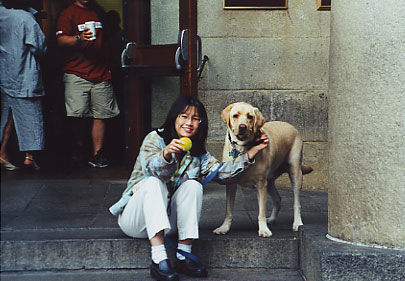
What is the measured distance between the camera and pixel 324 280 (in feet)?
10.8

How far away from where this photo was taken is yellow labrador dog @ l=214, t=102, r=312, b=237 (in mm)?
3869

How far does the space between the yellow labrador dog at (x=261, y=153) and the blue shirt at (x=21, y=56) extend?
199cm

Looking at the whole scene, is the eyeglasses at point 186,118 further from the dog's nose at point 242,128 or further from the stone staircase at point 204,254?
the stone staircase at point 204,254

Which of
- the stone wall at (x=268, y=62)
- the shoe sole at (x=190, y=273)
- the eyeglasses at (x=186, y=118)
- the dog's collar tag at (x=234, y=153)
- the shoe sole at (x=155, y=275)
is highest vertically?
the stone wall at (x=268, y=62)

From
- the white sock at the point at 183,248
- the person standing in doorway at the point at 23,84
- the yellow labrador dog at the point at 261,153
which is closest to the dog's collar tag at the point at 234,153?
the yellow labrador dog at the point at 261,153

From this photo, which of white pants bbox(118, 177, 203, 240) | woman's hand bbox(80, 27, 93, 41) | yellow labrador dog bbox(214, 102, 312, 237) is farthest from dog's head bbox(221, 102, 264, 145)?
woman's hand bbox(80, 27, 93, 41)

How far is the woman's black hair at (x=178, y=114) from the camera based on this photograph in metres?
3.71

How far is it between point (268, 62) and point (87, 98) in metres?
2.20

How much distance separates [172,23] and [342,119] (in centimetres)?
259

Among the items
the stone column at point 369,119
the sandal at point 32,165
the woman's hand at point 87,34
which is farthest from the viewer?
the sandal at point 32,165

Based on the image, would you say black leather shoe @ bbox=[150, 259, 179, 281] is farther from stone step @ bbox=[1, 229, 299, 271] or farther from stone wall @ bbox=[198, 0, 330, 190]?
stone wall @ bbox=[198, 0, 330, 190]

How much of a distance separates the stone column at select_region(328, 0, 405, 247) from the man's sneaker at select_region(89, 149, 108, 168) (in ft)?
12.7

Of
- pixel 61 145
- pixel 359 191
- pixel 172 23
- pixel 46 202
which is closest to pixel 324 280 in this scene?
pixel 359 191

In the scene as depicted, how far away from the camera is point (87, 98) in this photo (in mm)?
6562
